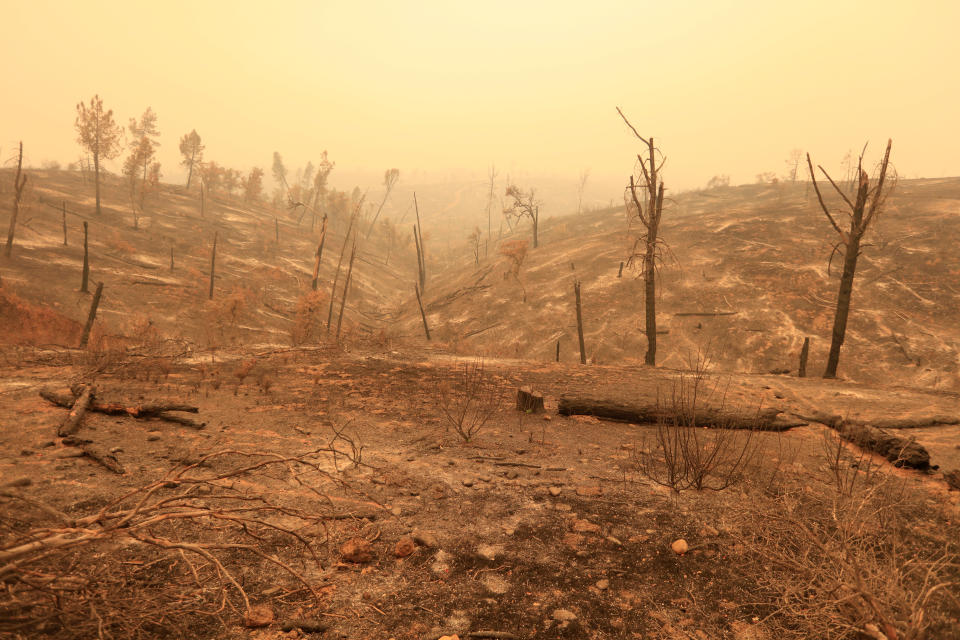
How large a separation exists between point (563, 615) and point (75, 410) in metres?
7.79

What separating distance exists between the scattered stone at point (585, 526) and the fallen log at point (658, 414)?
3399 millimetres

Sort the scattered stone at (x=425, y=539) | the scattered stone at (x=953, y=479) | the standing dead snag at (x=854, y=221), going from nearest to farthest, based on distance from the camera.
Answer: the scattered stone at (x=425, y=539) < the scattered stone at (x=953, y=479) < the standing dead snag at (x=854, y=221)

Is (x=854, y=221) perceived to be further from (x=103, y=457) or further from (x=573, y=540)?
(x=103, y=457)

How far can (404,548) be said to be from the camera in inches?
150

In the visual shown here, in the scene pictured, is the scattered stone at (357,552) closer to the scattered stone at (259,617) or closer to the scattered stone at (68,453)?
the scattered stone at (259,617)

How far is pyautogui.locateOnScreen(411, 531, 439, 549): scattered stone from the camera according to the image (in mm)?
3939

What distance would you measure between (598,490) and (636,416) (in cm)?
337

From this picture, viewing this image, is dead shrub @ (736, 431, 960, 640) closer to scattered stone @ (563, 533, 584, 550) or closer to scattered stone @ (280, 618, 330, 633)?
scattered stone @ (563, 533, 584, 550)

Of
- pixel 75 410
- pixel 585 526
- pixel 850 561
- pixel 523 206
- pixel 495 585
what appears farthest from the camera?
pixel 523 206

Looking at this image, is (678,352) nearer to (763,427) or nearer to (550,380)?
(550,380)

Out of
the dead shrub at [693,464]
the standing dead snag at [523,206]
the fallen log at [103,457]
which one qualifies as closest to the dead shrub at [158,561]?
the fallen log at [103,457]

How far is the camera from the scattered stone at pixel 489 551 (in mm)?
3786

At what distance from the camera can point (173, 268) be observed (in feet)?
131

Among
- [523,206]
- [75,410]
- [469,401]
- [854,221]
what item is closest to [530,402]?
[469,401]
